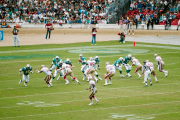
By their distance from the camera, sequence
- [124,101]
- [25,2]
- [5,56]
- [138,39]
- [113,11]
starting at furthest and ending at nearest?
[25,2]
[113,11]
[138,39]
[5,56]
[124,101]

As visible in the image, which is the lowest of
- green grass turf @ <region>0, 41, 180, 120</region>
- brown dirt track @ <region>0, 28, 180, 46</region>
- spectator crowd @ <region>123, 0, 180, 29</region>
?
green grass turf @ <region>0, 41, 180, 120</region>

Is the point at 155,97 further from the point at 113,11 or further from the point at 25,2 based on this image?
the point at 25,2

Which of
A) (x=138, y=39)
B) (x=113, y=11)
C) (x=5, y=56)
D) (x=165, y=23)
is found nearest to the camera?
(x=5, y=56)

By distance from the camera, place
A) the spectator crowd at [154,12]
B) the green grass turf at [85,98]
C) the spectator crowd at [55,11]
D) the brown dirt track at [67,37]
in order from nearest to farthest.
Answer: the green grass turf at [85,98], the brown dirt track at [67,37], the spectator crowd at [154,12], the spectator crowd at [55,11]

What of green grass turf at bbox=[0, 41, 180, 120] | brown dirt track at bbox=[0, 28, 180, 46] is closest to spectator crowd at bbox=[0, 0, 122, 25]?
brown dirt track at bbox=[0, 28, 180, 46]

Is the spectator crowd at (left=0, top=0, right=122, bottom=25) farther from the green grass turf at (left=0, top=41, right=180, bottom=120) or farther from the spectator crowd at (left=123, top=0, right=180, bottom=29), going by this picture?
the green grass turf at (left=0, top=41, right=180, bottom=120)

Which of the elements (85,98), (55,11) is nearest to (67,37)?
(55,11)

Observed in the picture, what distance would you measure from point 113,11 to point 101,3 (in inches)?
161

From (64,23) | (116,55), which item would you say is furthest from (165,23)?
(116,55)

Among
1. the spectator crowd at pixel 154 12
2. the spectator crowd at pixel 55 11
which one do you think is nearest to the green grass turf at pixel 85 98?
the spectator crowd at pixel 154 12

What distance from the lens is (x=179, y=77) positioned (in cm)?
2538

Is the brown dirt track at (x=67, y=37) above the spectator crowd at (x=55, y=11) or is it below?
below

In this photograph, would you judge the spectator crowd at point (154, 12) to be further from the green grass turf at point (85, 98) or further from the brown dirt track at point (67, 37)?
the green grass turf at point (85, 98)

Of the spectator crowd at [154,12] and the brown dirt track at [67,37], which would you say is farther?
the spectator crowd at [154,12]
